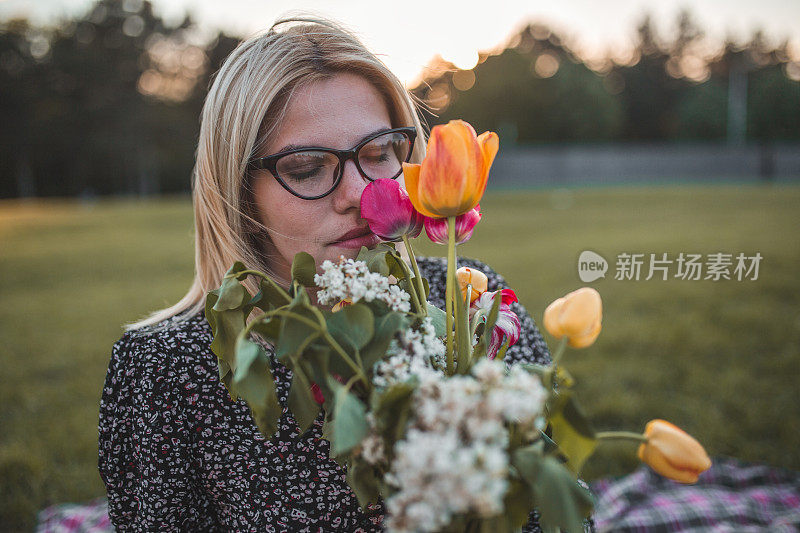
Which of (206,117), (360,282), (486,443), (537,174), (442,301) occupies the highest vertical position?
(206,117)

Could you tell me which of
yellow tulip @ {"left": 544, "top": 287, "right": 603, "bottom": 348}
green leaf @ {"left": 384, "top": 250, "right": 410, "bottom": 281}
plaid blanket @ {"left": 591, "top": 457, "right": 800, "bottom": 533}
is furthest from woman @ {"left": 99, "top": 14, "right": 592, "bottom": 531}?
plaid blanket @ {"left": 591, "top": 457, "right": 800, "bottom": 533}

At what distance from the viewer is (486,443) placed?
0.53 meters

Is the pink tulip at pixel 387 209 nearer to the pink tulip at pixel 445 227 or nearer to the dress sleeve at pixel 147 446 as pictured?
the pink tulip at pixel 445 227

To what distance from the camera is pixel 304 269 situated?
2.48 feet

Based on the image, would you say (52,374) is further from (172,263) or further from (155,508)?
(172,263)

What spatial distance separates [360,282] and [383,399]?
153mm

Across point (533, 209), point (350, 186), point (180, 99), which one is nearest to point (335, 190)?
point (350, 186)

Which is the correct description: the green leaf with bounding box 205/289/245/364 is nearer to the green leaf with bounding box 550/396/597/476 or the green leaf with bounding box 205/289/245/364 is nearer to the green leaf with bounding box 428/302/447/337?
the green leaf with bounding box 428/302/447/337

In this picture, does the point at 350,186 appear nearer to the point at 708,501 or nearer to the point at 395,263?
the point at 395,263

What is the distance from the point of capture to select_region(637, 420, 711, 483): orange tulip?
635 millimetres

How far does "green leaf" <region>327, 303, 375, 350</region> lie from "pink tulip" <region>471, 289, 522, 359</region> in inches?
8.4

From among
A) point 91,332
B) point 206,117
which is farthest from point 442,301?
point 91,332

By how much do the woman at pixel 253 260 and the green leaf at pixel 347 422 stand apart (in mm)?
616

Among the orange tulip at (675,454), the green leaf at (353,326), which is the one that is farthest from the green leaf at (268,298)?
the orange tulip at (675,454)
